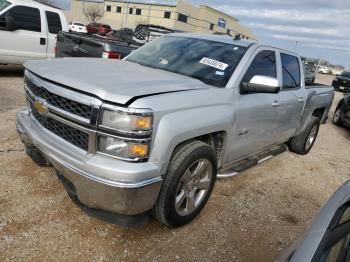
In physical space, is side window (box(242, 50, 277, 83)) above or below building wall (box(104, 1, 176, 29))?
above

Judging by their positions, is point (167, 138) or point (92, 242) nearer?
point (167, 138)

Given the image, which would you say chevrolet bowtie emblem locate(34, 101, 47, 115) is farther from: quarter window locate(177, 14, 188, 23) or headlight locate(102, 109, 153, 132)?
quarter window locate(177, 14, 188, 23)

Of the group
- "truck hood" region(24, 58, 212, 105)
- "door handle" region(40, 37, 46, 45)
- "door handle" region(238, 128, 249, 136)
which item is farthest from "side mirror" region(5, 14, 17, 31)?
"door handle" region(238, 128, 249, 136)

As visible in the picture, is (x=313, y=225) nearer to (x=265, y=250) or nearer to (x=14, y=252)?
(x=265, y=250)

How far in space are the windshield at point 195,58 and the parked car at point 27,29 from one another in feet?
18.1

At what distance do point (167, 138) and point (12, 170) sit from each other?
223 cm

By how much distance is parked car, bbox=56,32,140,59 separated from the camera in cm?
786

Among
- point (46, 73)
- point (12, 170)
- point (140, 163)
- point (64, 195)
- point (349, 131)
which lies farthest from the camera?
point (349, 131)

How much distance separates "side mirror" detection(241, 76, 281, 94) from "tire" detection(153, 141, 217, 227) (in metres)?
0.83

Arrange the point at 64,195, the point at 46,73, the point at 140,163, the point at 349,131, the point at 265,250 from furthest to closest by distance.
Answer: the point at 349,131 < the point at 64,195 < the point at 265,250 < the point at 46,73 < the point at 140,163

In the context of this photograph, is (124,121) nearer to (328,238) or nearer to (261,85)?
(328,238)

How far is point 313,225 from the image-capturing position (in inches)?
78.4

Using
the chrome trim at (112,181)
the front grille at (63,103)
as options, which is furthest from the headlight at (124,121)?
the chrome trim at (112,181)

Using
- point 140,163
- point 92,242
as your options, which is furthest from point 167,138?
point 92,242
